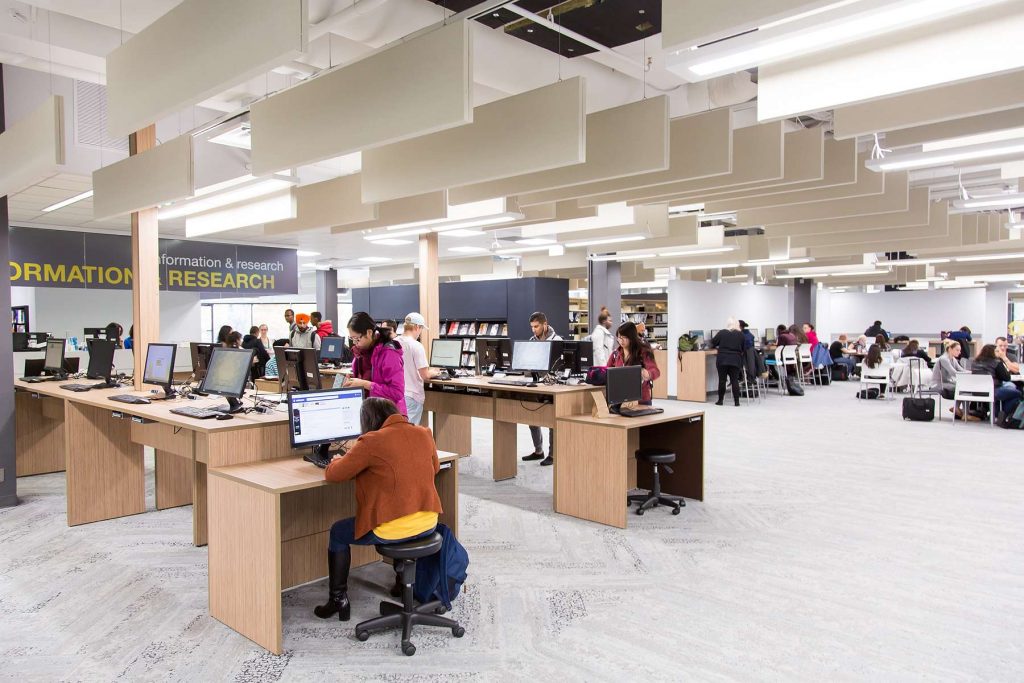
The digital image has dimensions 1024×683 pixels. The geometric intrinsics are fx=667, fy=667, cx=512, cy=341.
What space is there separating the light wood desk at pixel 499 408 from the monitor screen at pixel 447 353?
0.55 metres

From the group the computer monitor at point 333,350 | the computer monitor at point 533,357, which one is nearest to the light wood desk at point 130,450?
the computer monitor at point 533,357

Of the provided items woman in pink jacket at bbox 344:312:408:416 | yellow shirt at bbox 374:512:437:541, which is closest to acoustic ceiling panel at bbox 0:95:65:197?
woman in pink jacket at bbox 344:312:408:416

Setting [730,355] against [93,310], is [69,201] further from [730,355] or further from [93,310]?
[730,355]

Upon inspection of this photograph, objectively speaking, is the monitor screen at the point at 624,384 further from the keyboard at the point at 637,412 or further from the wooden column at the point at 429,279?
the wooden column at the point at 429,279

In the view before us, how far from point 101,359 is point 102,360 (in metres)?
0.02

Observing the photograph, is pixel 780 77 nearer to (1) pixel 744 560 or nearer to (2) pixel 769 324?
(1) pixel 744 560

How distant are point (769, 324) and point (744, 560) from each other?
1598 centimetres

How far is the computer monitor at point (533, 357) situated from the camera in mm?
7266

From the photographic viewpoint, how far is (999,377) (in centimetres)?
1052

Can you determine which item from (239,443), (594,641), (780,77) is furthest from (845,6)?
(239,443)

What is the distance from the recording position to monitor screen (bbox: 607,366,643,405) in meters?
5.56

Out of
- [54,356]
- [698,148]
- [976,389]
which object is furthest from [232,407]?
[976,389]

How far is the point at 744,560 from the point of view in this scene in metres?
4.60

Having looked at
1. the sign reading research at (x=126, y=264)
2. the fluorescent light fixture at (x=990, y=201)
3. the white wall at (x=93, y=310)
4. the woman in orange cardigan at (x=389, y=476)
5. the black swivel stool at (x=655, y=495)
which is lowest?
the black swivel stool at (x=655, y=495)
